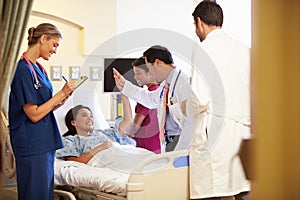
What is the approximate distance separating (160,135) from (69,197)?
30.0 inches

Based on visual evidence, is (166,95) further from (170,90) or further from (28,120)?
(28,120)

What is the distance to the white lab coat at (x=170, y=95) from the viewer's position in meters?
3.24

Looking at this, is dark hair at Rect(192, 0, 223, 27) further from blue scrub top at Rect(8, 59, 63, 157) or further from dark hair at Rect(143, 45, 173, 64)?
blue scrub top at Rect(8, 59, 63, 157)

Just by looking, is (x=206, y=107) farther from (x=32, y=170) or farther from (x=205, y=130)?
(x=32, y=170)

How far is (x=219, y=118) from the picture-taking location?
2.93 meters

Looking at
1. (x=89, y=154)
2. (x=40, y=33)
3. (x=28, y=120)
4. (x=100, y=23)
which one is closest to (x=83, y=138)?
(x=89, y=154)

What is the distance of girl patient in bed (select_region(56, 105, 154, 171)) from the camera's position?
11.4ft

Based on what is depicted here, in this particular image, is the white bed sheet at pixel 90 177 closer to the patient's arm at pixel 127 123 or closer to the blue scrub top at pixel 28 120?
the blue scrub top at pixel 28 120

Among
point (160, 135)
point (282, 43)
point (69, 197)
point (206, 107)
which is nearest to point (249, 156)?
point (282, 43)

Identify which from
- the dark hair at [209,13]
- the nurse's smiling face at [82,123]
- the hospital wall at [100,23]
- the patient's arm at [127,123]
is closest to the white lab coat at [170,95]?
the patient's arm at [127,123]

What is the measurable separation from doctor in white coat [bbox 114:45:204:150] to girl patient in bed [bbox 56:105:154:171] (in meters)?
0.30

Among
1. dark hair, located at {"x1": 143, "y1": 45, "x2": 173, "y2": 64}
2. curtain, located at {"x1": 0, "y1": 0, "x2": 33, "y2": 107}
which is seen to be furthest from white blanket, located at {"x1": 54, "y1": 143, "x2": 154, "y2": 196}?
curtain, located at {"x1": 0, "y1": 0, "x2": 33, "y2": 107}

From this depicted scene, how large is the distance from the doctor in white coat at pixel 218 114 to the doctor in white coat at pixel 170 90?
0.16 m

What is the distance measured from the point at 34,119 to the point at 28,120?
0.05 m
